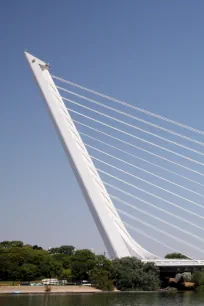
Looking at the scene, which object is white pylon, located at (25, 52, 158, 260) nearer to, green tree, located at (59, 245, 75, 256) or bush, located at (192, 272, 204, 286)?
bush, located at (192, 272, 204, 286)

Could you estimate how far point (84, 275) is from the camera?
36188 millimetres

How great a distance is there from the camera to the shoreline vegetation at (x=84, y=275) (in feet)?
102

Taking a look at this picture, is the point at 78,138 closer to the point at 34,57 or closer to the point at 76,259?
the point at 34,57

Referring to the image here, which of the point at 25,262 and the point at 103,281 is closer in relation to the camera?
the point at 103,281

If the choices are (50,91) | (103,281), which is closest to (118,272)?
(103,281)

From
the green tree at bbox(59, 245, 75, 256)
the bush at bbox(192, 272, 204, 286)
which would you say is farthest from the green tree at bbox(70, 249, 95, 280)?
the green tree at bbox(59, 245, 75, 256)

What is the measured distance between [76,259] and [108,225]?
10.7 m

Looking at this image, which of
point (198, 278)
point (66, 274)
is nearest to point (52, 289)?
point (66, 274)

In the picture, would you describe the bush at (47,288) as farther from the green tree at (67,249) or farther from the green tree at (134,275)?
the green tree at (67,249)

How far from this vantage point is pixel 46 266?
38594mm

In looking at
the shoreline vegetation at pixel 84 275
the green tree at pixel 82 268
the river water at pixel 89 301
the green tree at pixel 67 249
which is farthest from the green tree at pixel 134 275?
the green tree at pixel 67 249

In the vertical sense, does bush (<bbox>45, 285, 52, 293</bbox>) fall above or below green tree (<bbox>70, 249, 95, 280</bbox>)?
below

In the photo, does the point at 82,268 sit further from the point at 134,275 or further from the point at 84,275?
the point at 134,275

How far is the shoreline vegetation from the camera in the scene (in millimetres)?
31041
